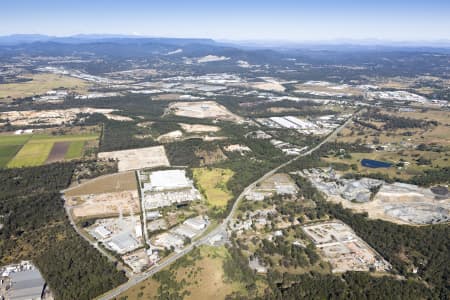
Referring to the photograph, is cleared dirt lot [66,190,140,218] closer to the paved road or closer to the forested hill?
the forested hill

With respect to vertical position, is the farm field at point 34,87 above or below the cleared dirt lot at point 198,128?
above

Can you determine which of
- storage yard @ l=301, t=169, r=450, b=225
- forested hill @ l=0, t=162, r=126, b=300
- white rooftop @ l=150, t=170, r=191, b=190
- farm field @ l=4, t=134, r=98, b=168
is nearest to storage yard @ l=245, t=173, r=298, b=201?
storage yard @ l=301, t=169, r=450, b=225

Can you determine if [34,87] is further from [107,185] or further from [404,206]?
[404,206]

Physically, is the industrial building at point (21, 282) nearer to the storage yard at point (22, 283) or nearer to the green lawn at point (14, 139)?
the storage yard at point (22, 283)

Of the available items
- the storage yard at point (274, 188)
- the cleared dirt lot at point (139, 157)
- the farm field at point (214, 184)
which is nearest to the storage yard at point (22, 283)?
the farm field at point (214, 184)

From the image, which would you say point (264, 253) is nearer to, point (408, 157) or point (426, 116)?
point (408, 157)

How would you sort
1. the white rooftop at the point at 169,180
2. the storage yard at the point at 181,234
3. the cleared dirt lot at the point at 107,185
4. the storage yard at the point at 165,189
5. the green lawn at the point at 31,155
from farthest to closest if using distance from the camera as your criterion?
the green lawn at the point at 31,155 < the white rooftop at the point at 169,180 < the cleared dirt lot at the point at 107,185 < the storage yard at the point at 165,189 < the storage yard at the point at 181,234

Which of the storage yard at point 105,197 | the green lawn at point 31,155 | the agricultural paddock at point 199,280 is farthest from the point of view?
the green lawn at point 31,155

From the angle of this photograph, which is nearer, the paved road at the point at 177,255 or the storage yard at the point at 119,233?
the paved road at the point at 177,255
